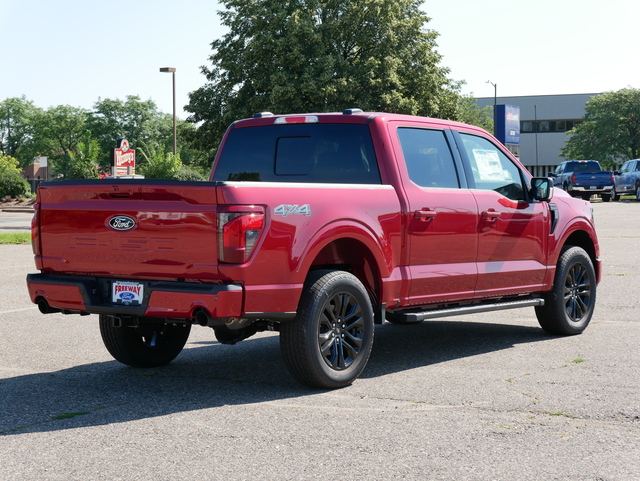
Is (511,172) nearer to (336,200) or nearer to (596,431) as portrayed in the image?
(336,200)

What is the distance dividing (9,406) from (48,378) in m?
0.93

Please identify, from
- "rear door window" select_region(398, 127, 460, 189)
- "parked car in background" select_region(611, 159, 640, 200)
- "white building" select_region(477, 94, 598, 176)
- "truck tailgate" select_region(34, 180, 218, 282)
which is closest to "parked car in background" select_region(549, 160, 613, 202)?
"parked car in background" select_region(611, 159, 640, 200)

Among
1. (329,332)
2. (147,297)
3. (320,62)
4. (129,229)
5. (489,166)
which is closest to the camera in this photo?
(147,297)

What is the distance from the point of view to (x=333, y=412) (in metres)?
5.78

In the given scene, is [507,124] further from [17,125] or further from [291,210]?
[17,125]

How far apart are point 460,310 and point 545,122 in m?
104

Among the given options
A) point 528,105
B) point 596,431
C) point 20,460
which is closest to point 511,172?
point 596,431

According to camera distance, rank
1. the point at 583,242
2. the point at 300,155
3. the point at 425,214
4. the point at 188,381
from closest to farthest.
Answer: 1. the point at 188,381
2. the point at 425,214
3. the point at 300,155
4. the point at 583,242

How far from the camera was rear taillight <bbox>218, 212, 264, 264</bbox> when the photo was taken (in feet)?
19.2

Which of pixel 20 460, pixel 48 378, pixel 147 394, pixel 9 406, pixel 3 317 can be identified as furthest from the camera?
pixel 3 317

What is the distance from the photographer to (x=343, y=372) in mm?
6508

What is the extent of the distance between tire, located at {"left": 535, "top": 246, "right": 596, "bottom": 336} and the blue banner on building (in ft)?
208

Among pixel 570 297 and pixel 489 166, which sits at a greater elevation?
pixel 489 166

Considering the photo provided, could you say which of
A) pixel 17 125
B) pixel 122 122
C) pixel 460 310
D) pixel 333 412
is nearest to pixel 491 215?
pixel 460 310
